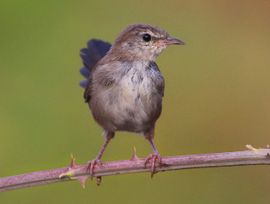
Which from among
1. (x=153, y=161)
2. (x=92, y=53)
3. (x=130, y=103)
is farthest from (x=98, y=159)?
(x=92, y=53)

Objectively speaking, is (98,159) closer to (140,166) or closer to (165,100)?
(140,166)

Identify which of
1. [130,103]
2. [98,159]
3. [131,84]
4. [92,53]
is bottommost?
[98,159]

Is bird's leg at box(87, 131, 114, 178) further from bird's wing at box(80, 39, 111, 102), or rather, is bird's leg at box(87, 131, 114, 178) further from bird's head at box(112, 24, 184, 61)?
bird's wing at box(80, 39, 111, 102)

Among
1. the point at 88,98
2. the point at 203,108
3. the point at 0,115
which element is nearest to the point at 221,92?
the point at 203,108

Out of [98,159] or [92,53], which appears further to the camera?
[92,53]

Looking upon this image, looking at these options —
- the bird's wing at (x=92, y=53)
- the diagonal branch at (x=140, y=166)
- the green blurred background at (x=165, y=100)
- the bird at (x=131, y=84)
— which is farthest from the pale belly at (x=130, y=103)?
the green blurred background at (x=165, y=100)

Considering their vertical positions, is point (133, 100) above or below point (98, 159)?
above

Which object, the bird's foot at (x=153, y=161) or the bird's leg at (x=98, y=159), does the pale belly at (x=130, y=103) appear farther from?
the bird's foot at (x=153, y=161)
